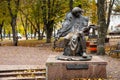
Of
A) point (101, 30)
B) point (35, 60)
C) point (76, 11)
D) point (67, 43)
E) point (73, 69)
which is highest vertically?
point (76, 11)

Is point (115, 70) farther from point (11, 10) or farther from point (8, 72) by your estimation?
point (11, 10)

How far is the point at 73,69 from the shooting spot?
36.3ft

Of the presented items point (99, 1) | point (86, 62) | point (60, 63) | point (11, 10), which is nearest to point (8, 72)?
point (60, 63)

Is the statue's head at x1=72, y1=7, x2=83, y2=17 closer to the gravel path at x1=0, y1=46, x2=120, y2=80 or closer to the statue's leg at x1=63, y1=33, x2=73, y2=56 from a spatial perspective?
the statue's leg at x1=63, y1=33, x2=73, y2=56

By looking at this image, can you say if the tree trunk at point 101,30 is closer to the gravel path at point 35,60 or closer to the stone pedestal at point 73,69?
the gravel path at point 35,60

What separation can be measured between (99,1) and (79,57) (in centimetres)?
988

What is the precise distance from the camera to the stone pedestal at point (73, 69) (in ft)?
36.1

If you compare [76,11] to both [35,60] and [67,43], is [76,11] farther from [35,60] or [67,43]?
[35,60]

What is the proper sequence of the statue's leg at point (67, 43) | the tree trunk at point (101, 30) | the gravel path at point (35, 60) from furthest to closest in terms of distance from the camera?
the tree trunk at point (101, 30), the gravel path at point (35, 60), the statue's leg at point (67, 43)

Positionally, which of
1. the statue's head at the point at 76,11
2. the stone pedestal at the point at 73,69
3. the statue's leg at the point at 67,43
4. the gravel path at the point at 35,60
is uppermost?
the statue's head at the point at 76,11

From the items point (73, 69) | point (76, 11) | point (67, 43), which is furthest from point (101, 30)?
point (73, 69)

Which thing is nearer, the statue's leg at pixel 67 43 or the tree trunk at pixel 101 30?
the statue's leg at pixel 67 43

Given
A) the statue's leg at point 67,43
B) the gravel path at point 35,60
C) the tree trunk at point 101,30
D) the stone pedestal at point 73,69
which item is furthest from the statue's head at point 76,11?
the tree trunk at point 101,30

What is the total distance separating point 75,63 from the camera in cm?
1103
